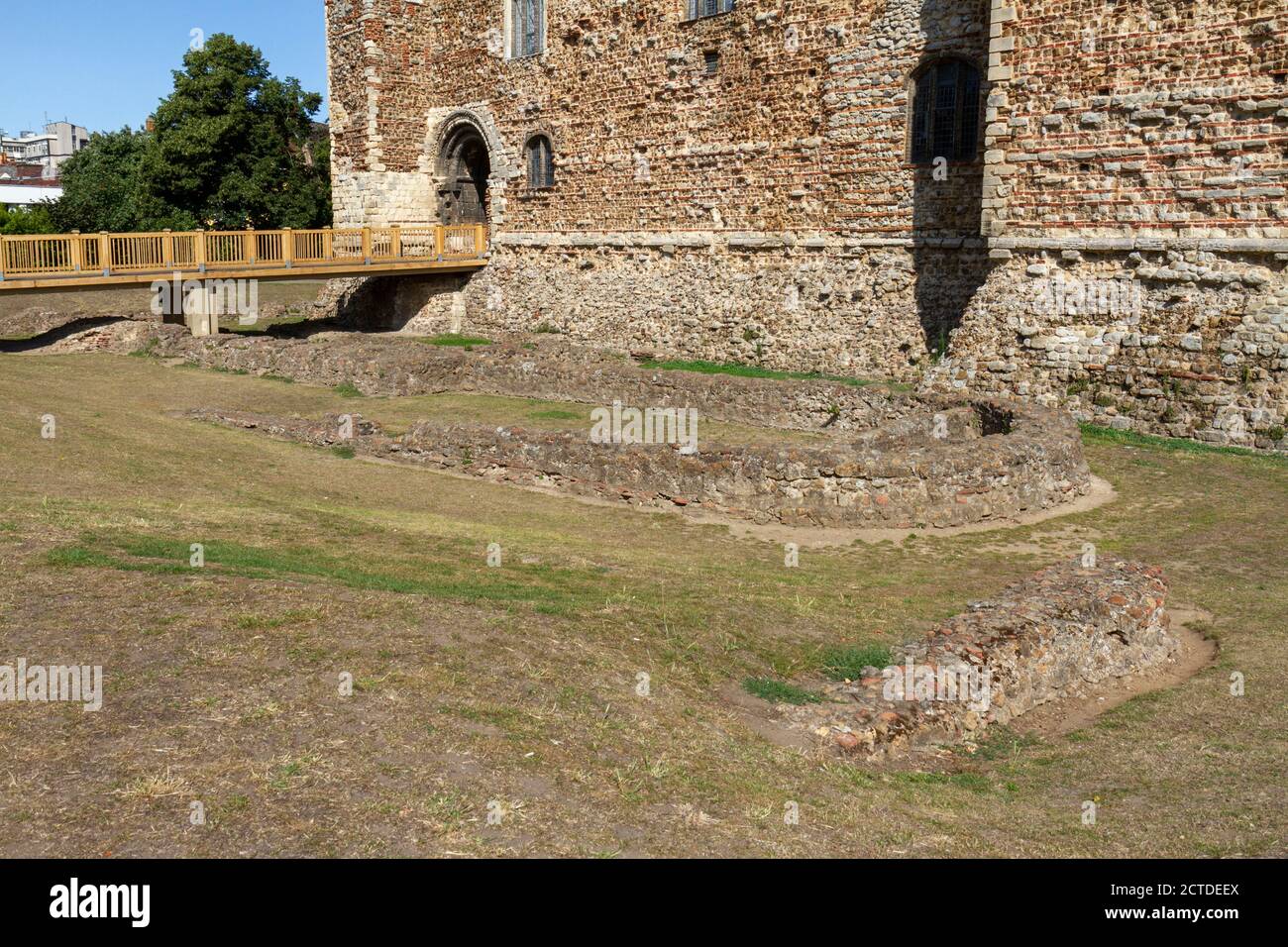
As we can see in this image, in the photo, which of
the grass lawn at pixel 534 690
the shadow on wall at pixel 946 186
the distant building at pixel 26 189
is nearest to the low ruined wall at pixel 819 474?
the grass lawn at pixel 534 690

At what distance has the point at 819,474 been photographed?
36.8 ft

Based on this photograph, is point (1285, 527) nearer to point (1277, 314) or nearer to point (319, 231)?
point (1277, 314)

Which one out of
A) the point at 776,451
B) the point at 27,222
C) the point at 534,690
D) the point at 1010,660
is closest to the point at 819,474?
the point at 776,451

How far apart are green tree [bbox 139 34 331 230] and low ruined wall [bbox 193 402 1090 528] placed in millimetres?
29620

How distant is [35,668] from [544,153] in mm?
24130

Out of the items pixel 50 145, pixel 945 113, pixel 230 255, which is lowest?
pixel 230 255

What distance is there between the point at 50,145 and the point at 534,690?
11800 cm

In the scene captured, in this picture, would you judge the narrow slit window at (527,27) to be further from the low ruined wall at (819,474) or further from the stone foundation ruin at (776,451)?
the low ruined wall at (819,474)

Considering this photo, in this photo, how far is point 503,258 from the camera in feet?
96.3

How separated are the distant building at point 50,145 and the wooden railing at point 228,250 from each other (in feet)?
254

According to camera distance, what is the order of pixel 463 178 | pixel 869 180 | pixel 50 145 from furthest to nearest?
pixel 50 145, pixel 463 178, pixel 869 180

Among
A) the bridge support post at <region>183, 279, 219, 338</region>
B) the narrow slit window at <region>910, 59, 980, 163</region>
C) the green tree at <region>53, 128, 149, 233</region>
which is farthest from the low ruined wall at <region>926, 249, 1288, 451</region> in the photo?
the green tree at <region>53, 128, 149, 233</region>

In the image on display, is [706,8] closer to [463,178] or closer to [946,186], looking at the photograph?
[946,186]
